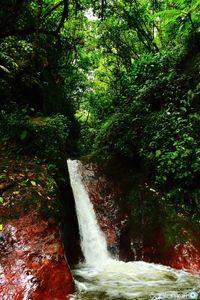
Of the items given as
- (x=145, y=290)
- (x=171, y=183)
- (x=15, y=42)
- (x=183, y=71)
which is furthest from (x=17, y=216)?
(x=183, y=71)

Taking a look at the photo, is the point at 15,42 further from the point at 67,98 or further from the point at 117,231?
the point at 67,98

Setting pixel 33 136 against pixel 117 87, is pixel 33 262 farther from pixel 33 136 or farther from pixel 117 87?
pixel 117 87

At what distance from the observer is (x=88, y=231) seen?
8.52m

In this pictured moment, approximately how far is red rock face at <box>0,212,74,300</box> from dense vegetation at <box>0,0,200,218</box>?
2.24 metres

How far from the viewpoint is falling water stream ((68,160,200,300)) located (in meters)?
4.74

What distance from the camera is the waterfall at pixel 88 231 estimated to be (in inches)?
308

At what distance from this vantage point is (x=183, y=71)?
399 inches

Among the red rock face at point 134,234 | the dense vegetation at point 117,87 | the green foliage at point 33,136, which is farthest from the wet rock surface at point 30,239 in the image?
the red rock face at point 134,234

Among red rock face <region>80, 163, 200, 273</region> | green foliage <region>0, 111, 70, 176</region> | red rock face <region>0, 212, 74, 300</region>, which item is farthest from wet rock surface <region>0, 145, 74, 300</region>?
red rock face <region>80, 163, 200, 273</region>

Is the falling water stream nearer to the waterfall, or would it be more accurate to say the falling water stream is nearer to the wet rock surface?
the waterfall

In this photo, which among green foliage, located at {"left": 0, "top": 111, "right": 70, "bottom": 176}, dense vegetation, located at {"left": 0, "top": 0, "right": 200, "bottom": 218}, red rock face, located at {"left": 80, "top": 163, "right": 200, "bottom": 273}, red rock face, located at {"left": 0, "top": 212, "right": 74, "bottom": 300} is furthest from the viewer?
dense vegetation, located at {"left": 0, "top": 0, "right": 200, "bottom": 218}

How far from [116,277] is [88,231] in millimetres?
2652

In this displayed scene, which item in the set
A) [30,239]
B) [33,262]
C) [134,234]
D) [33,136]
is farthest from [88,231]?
[33,262]

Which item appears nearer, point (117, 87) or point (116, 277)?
point (116, 277)
